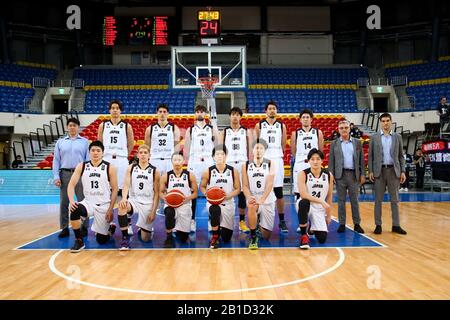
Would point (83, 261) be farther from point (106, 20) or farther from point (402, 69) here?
point (402, 69)

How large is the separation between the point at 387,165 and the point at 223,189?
7.64ft

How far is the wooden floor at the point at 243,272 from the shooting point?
3062mm

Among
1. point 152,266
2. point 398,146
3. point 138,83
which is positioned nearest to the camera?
point 152,266

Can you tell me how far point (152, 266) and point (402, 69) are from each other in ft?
67.9

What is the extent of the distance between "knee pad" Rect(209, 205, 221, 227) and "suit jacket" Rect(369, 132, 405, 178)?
2.35 m

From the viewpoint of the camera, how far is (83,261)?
4.16 m

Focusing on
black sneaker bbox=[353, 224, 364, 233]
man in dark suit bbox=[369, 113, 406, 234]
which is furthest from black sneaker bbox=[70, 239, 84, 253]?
man in dark suit bbox=[369, 113, 406, 234]

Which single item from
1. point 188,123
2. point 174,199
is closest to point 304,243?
point 174,199

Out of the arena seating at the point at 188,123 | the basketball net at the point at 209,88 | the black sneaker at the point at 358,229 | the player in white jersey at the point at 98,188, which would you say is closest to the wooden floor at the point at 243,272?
the black sneaker at the point at 358,229

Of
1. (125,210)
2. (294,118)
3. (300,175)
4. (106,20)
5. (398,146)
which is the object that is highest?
(106,20)

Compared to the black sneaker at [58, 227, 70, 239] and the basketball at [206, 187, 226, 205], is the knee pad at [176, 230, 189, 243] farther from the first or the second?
the black sneaker at [58, 227, 70, 239]

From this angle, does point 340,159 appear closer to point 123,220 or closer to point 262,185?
point 262,185
